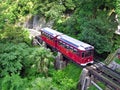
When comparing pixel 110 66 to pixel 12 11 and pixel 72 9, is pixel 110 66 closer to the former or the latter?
pixel 72 9

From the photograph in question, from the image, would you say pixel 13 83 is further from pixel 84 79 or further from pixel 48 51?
pixel 84 79

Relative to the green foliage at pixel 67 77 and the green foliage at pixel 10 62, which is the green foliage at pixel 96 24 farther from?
the green foliage at pixel 10 62

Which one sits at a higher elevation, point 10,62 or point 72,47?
point 72,47

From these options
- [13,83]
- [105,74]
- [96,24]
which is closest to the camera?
[105,74]

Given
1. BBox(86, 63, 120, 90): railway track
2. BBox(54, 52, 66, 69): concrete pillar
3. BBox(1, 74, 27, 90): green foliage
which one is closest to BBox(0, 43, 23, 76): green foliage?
BBox(1, 74, 27, 90): green foliage

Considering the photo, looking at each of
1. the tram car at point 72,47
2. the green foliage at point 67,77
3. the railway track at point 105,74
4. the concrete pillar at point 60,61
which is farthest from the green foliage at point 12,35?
the railway track at point 105,74

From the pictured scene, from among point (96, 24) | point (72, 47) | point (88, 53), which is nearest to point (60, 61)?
point (72, 47)

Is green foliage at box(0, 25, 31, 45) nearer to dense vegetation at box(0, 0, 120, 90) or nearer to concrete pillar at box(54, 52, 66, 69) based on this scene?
dense vegetation at box(0, 0, 120, 90)
